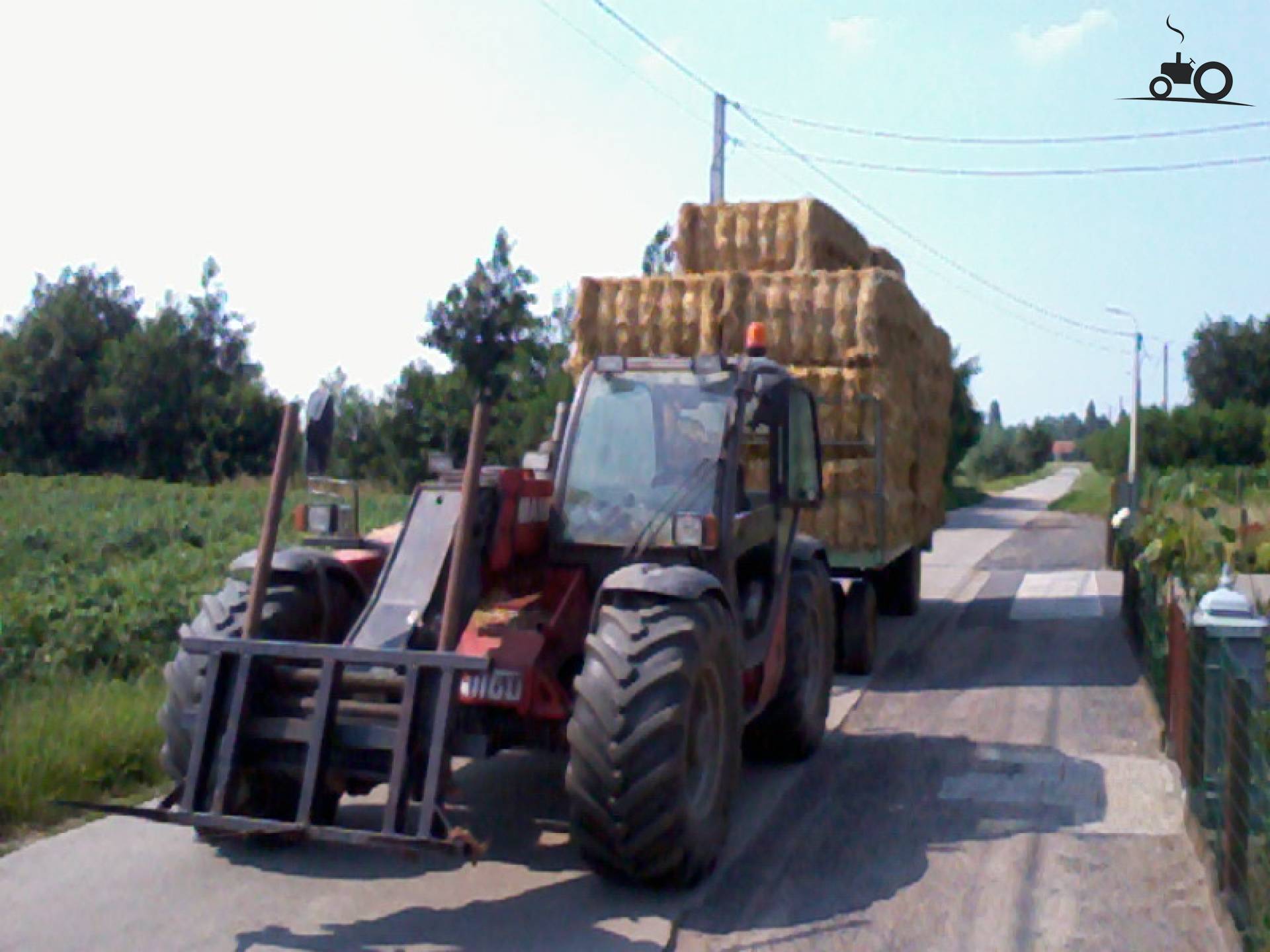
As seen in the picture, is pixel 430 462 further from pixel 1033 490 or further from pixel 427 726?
pixel 1033 490

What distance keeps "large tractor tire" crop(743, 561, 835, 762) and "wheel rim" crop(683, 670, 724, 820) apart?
1.74 m

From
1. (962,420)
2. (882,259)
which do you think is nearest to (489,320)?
(962,420)

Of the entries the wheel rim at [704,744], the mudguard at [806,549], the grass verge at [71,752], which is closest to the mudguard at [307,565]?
the grass verge at [71,752]

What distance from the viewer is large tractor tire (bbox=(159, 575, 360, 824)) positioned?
18.7 feet

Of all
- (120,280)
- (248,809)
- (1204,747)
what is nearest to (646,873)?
(248,809)

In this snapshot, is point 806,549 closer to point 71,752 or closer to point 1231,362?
point 71,752

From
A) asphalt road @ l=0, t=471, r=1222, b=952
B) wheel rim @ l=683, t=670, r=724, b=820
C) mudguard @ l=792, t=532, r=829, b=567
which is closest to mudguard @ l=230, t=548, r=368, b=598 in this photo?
asphalt road @ l=0, t=471, r=1222, b=952

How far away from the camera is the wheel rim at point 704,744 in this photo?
18.9ft

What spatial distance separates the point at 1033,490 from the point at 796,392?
5863 centimetres

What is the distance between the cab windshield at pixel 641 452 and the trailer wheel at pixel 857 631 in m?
4.36

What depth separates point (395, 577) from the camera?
6.08 meters

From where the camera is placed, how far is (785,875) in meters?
6.01

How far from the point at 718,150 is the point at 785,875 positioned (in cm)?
1627

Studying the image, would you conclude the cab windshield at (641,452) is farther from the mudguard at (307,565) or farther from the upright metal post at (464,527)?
the upright metal post at (464,527)
